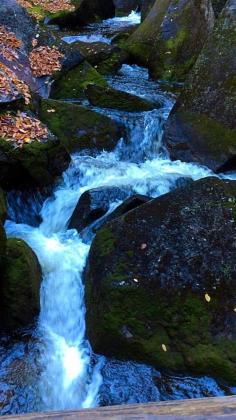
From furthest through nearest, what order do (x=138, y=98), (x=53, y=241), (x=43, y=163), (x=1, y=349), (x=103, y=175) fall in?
1. (x=138, y=98)
2. (x=103, y=175)
3. (x=43, y=163)
4. (x=53, y=241)
5. (x=1, y=349)

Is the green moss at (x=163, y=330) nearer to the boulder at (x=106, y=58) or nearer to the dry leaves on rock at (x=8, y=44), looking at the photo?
the dry leaves on rock at (x=8, y=44)

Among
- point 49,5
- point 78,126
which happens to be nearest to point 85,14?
point 49,5

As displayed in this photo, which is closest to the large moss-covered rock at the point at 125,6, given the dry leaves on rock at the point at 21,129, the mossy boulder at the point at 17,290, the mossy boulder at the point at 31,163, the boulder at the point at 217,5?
the boulder at the point at 217,5

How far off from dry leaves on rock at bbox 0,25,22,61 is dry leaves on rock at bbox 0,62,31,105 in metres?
0.48

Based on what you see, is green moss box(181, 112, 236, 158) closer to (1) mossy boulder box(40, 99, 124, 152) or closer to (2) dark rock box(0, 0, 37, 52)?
(1) mossy boulder box(40, 99, 124, 152)

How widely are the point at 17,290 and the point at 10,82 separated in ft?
13.4

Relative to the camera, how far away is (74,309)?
521cm

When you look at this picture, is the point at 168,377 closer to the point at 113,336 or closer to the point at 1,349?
the point at 113,336

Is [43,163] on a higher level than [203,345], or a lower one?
higher

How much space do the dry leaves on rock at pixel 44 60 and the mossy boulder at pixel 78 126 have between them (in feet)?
6.08

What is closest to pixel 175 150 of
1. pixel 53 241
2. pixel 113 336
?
pixel 53 241

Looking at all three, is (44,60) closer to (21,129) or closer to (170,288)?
(21,129)

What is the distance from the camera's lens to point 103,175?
7535 mm

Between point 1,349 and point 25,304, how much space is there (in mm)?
526
